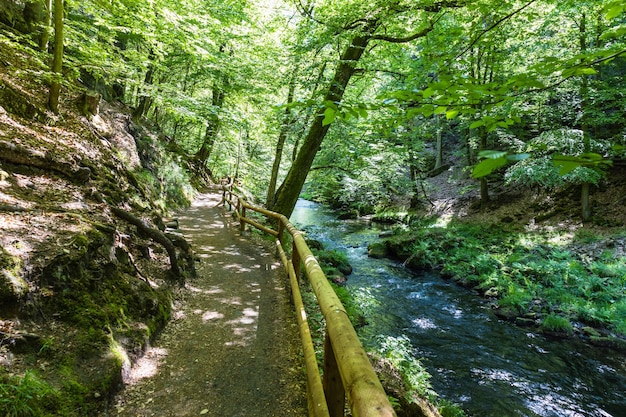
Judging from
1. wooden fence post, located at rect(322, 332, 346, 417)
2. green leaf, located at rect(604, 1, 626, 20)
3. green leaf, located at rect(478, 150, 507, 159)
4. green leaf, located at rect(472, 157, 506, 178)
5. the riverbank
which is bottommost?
the riverbank

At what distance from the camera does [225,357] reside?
361 cm

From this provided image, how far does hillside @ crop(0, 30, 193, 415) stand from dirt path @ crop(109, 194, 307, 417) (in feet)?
0.91

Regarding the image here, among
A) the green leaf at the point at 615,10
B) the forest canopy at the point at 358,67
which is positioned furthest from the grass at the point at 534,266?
the green leaf at the point at 615,10

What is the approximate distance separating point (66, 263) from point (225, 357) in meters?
1.90

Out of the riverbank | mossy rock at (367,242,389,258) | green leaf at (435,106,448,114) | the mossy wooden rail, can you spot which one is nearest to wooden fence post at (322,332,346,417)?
the mossy wooden rail

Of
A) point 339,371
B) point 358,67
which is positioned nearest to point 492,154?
point 339,371

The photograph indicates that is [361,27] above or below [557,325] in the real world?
above

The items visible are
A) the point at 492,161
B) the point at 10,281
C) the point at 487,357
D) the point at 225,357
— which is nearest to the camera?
the point at 492,161

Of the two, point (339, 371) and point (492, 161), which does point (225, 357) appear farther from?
point (492, 161)

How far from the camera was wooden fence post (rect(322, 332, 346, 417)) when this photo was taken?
2004 mm

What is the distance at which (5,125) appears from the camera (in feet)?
16.4

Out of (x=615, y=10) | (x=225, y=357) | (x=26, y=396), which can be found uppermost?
(x=615, y=10)

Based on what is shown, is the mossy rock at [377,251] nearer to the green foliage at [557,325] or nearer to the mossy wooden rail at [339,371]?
the green foliage at [557,325]

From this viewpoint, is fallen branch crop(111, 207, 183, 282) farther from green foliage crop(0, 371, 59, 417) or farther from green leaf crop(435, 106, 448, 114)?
green leaf crop(435, 106, 448, 114)
